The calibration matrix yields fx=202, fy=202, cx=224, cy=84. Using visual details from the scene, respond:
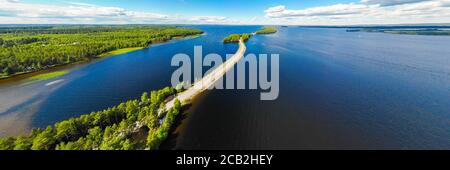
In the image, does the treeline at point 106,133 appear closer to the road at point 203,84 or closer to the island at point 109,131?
the island at point 109,131

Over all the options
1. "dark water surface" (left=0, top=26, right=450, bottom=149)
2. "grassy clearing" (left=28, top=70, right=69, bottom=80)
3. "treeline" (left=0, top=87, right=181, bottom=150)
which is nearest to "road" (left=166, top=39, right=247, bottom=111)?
"dark water surface" (left=0, top=26, right=450, bottom=149)

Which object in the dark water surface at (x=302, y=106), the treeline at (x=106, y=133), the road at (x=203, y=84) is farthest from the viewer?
the road at (x=203, y=84)

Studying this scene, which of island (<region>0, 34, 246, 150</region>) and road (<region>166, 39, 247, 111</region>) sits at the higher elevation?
road (<region>166, 39, 247, 111</region>)

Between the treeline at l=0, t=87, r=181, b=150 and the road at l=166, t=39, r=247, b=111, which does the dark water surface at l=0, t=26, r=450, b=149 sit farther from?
the treeline at l=0, t=87, r=181, b=150

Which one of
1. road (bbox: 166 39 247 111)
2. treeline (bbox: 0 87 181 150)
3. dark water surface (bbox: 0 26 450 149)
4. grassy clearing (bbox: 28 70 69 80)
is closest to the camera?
treeline (bbox: 0 87 181 150)

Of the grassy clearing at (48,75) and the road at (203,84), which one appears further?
the grassy clearing at (48,75)

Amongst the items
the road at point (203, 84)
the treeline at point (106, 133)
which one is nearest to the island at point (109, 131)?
the treeline at point (106, 133)

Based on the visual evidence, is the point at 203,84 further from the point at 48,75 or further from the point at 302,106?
the point at 48,75

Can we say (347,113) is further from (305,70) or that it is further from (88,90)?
(88,90)

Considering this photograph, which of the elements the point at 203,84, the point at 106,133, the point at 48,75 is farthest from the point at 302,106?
the point at 48,75
